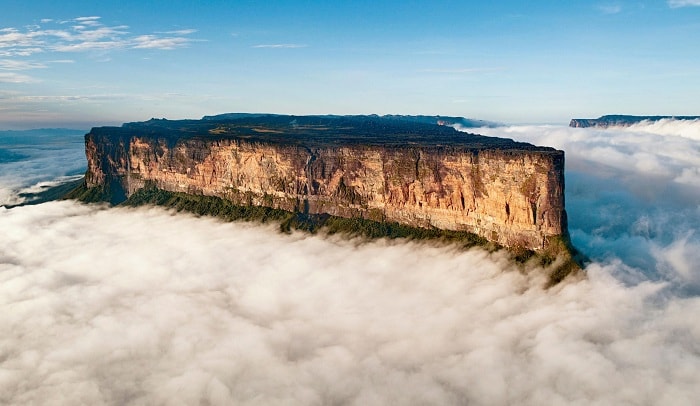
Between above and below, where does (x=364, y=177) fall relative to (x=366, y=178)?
above

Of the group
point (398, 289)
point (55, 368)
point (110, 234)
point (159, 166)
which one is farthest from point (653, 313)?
point (159, 166)

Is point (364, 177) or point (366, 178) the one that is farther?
point (364, 177)

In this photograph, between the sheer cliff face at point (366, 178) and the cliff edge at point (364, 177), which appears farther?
the cliff edge at point (364, 177)

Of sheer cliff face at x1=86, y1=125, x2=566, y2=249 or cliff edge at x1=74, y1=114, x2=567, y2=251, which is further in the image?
cliff edge at x1=74, y1=114, x2=567, y2=251
